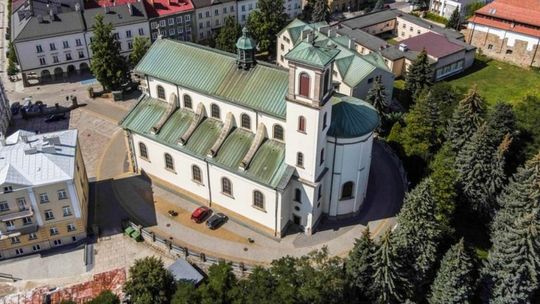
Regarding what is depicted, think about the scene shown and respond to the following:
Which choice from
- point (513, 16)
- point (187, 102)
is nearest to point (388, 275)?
point (187, 102)

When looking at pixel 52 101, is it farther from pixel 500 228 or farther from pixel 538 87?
pixel 538 87

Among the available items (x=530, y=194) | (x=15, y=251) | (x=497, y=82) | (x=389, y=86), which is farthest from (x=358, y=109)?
(x=497, y=82)

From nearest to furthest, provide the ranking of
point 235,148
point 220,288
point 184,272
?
point 220,288 → point 184,272 → point 235,148

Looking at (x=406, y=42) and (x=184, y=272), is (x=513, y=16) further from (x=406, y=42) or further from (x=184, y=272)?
(x=184, y=272)

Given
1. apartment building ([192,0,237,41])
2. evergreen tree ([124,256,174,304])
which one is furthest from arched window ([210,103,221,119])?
apartment building ([192,0,237,41])

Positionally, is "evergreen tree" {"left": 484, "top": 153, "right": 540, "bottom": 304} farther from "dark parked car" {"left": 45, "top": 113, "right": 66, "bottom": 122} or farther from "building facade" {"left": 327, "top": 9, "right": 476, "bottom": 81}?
"dark parked car" {"left": 45, "top": 113, "right": 66, "bottom": 122}

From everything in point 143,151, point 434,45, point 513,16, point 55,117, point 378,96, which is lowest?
point 55,117
